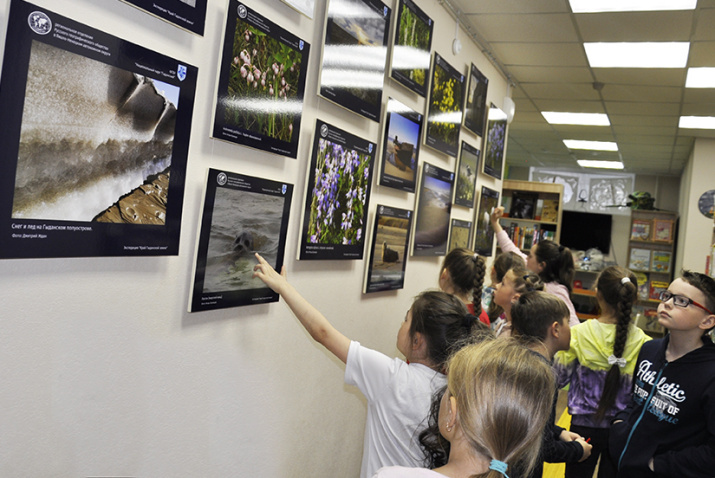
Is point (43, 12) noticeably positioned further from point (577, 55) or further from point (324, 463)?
point (577, 55)

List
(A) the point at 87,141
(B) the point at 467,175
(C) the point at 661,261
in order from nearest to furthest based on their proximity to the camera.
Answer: (A) the point at 87,141
(B) the point at 467,175
(C) the point at 661,261

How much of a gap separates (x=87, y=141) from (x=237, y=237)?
0.69m

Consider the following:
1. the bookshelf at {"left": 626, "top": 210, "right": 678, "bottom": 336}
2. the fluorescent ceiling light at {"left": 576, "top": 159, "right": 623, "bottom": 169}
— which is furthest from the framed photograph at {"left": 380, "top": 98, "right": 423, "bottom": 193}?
the fluorescent ceiling light at {"left": 576, "top": 159, "right": 623, "bottom": 169}

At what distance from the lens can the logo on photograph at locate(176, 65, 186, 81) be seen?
5.58 ft

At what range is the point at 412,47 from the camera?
328 cm

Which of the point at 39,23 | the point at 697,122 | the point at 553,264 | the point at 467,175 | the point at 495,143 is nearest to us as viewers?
the point at 39,23

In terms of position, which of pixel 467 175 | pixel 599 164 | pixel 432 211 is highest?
pixel 599 164

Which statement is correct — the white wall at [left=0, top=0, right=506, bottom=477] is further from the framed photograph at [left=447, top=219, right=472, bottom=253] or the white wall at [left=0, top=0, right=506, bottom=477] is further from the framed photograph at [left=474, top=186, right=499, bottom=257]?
the framed photograph at [left=474, top=186, right=499, bottom=257]

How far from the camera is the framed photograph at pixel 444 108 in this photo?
3.68m

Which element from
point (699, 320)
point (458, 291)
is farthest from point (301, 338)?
point (699, 320)

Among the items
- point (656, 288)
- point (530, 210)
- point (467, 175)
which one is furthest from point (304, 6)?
point (656, 288)

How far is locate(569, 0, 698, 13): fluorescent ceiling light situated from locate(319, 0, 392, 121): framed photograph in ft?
5.27

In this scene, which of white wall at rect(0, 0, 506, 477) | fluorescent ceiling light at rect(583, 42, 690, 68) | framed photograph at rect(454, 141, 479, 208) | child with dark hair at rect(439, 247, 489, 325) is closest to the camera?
white wall at rect(0, 0, 506, 477)

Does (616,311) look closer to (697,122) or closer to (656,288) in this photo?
(697,122)
